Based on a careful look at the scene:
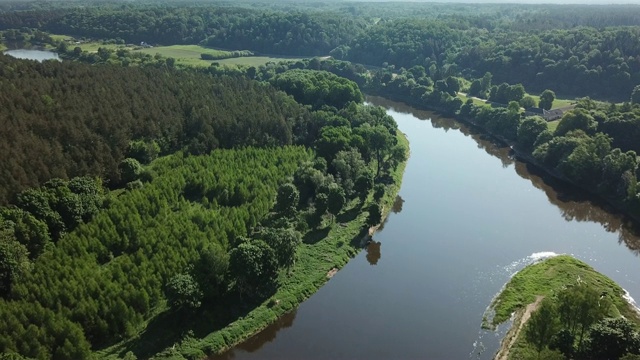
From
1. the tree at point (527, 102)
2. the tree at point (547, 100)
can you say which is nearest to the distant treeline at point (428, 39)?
the tree at point (547, 100)

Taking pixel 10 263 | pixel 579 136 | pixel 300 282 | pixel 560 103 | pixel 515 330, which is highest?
pixel 579 136

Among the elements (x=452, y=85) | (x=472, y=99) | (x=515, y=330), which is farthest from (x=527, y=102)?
(x=515, y=330)

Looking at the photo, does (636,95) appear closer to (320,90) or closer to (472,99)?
(472,99)

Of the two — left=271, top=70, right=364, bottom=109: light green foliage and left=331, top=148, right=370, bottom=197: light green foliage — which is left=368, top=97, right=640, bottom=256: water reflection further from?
left=331, top=148, right=370, bottom=197: light green foliage

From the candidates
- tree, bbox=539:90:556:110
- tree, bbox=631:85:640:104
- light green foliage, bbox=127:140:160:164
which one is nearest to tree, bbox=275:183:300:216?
light green foliage, bbox=127:140:160:164

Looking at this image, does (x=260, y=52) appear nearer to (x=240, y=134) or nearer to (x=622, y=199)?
(x=240, y=134)

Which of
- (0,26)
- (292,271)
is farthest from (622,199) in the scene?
(0,26)
